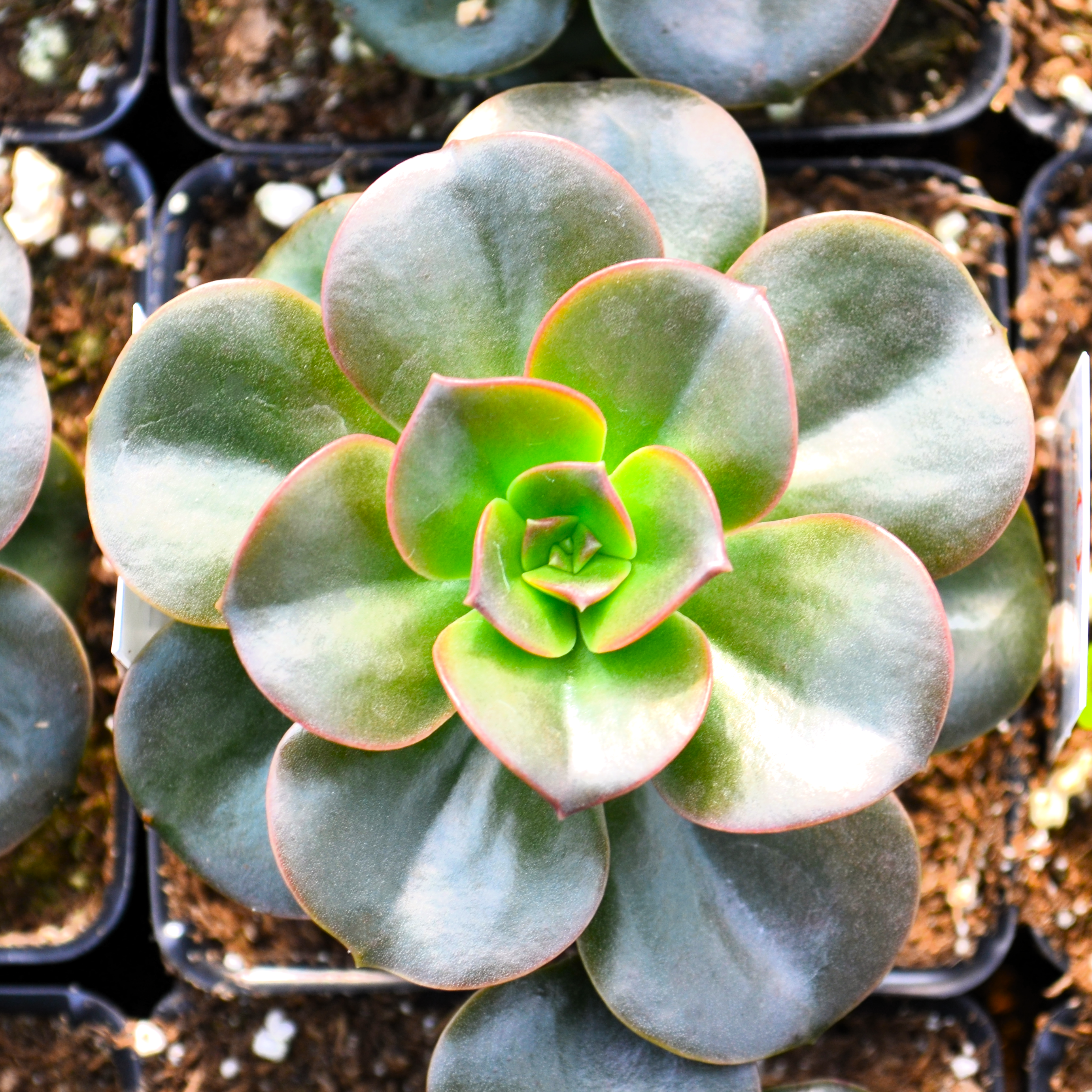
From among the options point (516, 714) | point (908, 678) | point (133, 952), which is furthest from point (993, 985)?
point (133, 952)

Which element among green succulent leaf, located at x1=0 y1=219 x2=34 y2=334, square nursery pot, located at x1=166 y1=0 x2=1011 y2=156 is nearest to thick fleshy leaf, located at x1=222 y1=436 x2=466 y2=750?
green succulent leaf, located at x1=0 y1=219 x2=34 y2=334

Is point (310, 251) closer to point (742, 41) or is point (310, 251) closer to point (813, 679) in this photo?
point (742, 41)

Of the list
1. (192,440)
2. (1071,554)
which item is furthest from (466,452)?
(1071,554)

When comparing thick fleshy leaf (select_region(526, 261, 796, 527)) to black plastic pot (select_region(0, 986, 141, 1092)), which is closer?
thick fleshy leaf (select_region(526, 261, 796, 527))

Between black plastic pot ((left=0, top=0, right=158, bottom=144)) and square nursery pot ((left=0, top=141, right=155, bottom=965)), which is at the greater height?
black plastic pot ((left=0, top=0, right=158, bottom=144))

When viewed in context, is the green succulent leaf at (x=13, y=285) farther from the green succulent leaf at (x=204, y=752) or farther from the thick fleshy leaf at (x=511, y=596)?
the thick fleshy leaf at (x=511, y=596)

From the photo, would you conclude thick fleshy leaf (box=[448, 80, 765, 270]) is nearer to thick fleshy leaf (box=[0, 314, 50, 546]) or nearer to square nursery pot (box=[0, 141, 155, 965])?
thick fleshy leaf (box=[0, 314, 50, 546])

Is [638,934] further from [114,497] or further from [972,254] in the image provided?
[972,254]
